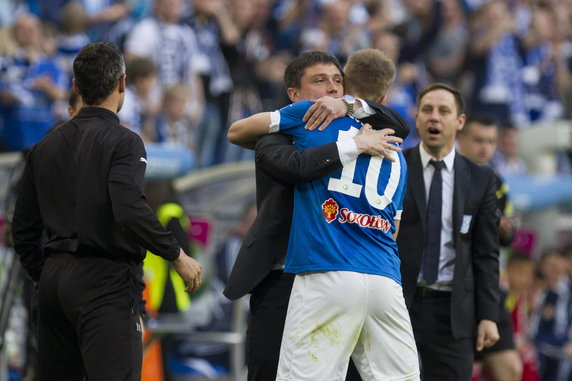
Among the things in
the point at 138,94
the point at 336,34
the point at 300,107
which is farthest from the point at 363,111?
the point at 336,34

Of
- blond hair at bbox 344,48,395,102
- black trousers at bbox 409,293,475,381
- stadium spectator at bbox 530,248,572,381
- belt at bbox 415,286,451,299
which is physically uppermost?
blond hair at bbox 344,48,395,102

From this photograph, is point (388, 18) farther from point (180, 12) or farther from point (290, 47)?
point (180, 12)

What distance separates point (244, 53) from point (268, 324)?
26.3 feet

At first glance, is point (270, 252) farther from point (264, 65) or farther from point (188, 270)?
point (264, 65)

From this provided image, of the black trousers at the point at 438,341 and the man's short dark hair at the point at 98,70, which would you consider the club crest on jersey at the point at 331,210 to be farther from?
the black trousers at the point at 438,341

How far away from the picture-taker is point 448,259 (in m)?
6.64

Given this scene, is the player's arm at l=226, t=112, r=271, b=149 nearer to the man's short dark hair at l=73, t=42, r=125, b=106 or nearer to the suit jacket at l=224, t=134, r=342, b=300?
the suit jacket at l=224, t=134, r=342, b=300

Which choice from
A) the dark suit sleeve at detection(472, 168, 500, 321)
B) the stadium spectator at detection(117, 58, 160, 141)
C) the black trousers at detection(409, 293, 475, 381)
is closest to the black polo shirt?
the black trousers at detection(409, 293, 475, 381)

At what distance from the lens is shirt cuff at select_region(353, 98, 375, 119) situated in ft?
17.9

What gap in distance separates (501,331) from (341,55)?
627 centimetres

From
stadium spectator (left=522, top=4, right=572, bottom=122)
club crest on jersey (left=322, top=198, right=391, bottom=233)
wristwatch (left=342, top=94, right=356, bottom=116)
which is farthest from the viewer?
stadium spectator (left=522, top=4, right=572, bottom=122)

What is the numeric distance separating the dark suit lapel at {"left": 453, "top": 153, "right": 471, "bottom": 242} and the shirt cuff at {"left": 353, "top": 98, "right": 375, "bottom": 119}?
1.38 meters

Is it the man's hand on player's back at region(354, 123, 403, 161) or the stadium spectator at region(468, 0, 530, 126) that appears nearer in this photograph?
the man's hand on player's back at region(354, 123, 403, 161)

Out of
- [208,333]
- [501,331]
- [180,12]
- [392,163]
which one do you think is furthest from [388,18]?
[392,163]
